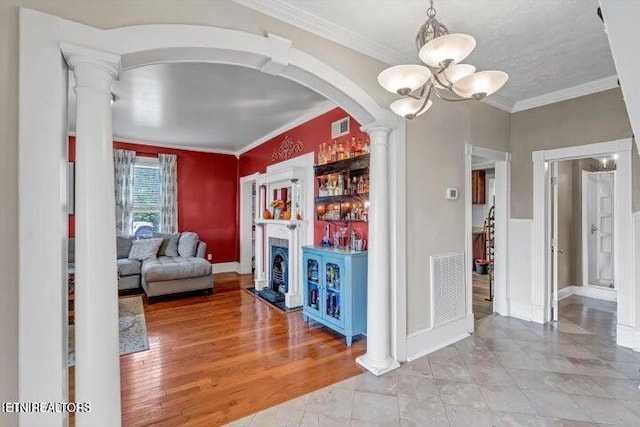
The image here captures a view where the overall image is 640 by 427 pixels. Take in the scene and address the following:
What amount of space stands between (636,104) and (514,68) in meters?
2.24

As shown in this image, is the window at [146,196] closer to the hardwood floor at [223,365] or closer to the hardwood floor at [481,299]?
the hardwood floor at [223,365]

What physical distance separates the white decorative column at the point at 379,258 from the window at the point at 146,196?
5.13m

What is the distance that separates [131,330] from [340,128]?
339 cm

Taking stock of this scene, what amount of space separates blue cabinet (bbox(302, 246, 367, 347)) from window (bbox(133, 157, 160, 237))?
403 cm

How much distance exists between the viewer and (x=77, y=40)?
1.45 metres

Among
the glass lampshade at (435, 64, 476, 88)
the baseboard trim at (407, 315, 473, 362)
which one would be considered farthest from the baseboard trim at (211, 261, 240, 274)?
the glass lampshade at (435, 64, 476, 88)

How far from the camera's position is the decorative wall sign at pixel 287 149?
4582 millimetres

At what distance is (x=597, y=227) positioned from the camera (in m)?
4.92

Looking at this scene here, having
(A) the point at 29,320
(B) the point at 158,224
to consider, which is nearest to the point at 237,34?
(A) the point at 29,320

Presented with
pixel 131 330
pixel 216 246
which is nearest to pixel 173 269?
pixel 131 330

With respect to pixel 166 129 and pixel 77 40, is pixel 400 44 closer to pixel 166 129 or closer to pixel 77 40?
pixel 77 40

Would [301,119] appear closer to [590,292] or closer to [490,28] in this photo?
[490,28]

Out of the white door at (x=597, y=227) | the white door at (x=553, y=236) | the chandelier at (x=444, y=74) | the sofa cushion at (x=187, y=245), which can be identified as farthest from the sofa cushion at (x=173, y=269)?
the white door at (x=597, y=227)

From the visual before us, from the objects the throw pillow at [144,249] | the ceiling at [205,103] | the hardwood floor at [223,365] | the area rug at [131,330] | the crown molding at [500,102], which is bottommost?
the hardwood floor at [223,365]
